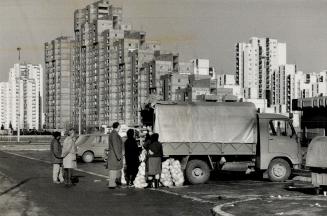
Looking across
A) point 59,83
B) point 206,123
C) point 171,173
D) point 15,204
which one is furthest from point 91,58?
point 15,204

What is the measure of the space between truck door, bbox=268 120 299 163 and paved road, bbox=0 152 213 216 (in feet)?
17.4

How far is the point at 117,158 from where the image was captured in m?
17.2

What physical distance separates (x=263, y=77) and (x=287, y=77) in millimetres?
20116

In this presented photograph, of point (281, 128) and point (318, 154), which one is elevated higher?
point (281, 128)

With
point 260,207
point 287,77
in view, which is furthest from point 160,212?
point 287,77

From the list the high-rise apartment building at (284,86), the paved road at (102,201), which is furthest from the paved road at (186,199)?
the high-rise apartment building at (284,86)

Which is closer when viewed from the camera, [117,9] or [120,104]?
[120,104]

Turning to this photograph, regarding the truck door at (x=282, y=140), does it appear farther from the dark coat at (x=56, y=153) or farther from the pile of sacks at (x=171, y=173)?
the dark coat at (x=56, y=153)

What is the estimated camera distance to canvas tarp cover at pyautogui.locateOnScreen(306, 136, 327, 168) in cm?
1455

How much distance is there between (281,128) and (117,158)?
20.4ft

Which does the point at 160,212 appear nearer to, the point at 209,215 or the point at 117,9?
the point at 209,215

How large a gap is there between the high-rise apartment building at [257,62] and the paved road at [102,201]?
497 ft

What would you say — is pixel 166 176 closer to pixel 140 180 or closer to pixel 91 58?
pixel 140 180

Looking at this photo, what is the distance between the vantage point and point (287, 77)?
15100cm
